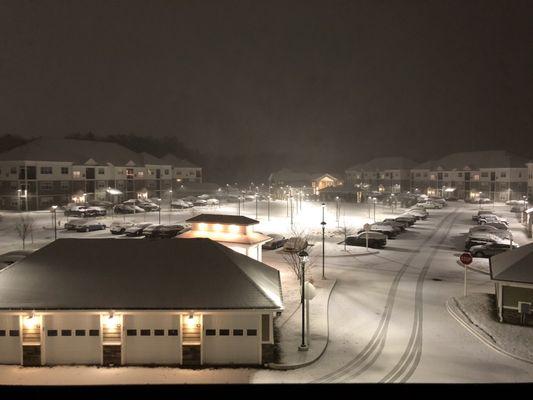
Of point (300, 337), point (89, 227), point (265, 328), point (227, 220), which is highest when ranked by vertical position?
point (227, 220)

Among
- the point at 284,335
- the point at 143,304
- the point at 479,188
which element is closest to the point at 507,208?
the point at 479,188

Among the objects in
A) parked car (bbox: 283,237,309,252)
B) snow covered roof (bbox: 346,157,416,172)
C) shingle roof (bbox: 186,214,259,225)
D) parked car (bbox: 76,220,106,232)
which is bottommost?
parked car (bbox: 283,237,309,252)

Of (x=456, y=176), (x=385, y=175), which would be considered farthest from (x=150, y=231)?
(x=385, y=175)

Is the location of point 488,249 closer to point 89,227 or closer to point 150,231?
point 150,231

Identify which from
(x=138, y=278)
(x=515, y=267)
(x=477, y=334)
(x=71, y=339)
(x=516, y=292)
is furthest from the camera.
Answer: (x=515, y=267)

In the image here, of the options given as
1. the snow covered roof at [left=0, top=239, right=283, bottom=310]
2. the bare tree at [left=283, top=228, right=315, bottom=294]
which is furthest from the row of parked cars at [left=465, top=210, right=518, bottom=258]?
the snow covered roof at [left=0, top=239, right=283, bottom=310]

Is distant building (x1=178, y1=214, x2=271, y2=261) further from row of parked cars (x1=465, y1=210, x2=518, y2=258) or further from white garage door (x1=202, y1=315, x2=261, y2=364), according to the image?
row of parked cars (x1=465, y1=210, x2=518, y2=258)

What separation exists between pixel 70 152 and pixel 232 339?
75111mm

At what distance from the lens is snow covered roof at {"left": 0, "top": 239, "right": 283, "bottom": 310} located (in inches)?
712

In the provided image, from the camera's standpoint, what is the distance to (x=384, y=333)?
20.9m

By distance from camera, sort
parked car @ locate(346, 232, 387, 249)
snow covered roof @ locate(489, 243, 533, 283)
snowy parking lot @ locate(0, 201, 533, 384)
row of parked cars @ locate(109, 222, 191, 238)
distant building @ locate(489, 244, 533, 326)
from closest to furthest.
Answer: snowy parking lot @ locate(0, 201, 533, 384)
distant building @ locate(489, 244, 533, 326)
snow covered roof @ locate(489, 243, 533, 283)
parked car @ locate(346, 232, 387, 249)
row of parked cars @ locate(109, 222, 191, 238)

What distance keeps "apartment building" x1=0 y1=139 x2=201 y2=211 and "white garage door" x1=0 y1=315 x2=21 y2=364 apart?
56.4m

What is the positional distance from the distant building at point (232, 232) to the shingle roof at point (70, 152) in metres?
52.2
